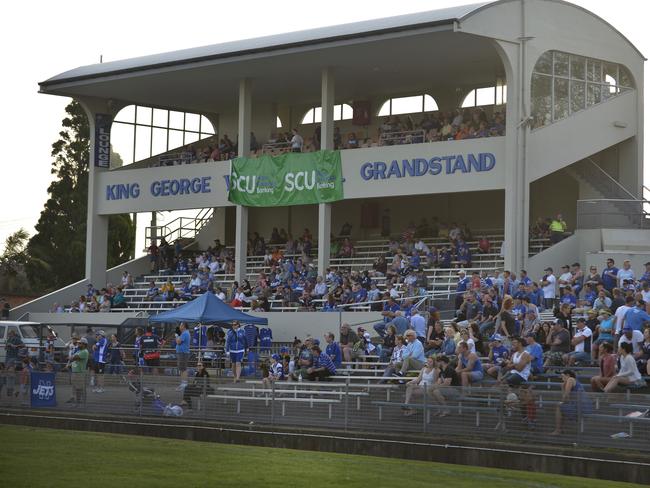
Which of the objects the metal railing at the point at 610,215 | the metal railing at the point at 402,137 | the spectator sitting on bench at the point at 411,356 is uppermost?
the metal railing at the point at 402,137

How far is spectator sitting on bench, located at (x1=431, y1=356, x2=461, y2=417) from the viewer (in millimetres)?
21078

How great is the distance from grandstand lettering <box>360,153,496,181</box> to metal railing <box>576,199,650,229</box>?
2.72m

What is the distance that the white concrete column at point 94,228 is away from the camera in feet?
155

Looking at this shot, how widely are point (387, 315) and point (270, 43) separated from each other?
40.6ft

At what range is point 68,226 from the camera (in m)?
70.7

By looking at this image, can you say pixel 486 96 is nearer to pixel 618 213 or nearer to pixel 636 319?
pixel 618 213

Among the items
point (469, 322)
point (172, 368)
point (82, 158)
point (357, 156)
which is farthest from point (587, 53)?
point (82, 158)

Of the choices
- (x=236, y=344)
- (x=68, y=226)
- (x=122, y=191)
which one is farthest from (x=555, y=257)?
(x=68, y=226)

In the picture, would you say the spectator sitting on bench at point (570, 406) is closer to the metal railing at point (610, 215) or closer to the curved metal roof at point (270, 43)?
the curved metal roof at point (270, 43)

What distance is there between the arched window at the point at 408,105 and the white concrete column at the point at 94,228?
998 cm

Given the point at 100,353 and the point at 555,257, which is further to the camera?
the point at 555,257

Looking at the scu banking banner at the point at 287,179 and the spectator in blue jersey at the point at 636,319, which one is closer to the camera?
the spectator in blue jersey at the point at 636,319

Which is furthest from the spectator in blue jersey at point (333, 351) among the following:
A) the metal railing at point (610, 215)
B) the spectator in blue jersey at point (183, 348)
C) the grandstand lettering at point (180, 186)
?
the grandstand lettering at point (180, 186)

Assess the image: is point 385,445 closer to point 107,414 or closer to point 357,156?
point 107,414
